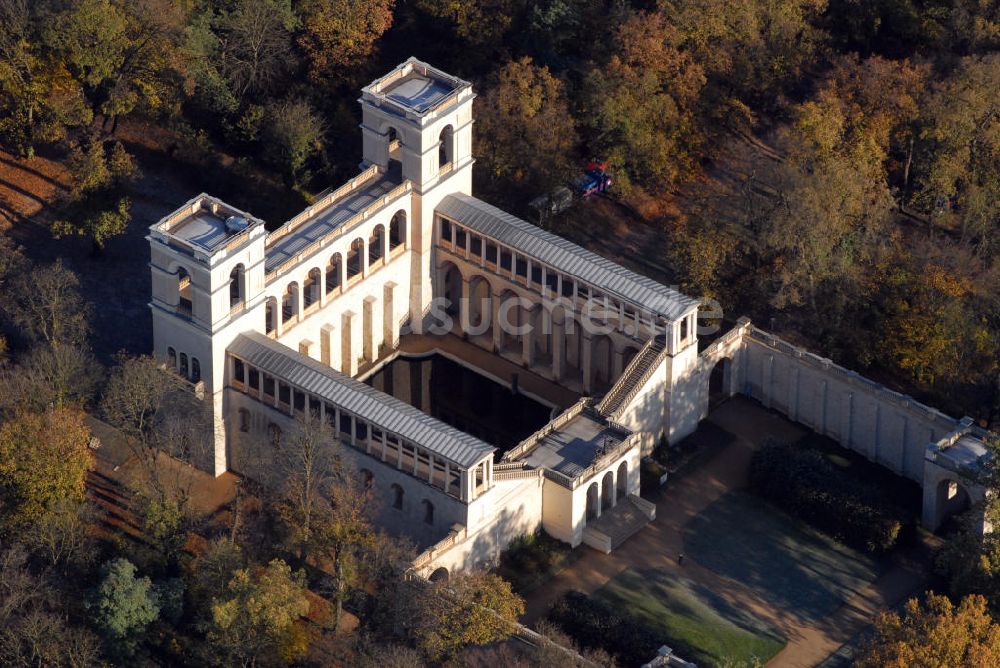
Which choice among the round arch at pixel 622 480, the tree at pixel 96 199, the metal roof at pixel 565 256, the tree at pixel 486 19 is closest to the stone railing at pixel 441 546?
→ the round arch at pixel 622 480

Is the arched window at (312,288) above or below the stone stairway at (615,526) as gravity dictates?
above

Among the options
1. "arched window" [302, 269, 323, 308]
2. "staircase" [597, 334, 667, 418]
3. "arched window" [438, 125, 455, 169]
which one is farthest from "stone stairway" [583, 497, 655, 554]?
"arched window" [438, 125, 455, 169]

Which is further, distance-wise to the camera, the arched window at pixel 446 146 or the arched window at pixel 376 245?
the arched window at pixel 376 245

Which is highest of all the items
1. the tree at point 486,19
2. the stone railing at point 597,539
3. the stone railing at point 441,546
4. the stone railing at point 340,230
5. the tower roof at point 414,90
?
the tower roof at point 414,90

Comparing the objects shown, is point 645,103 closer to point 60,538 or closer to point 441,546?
point 441,546

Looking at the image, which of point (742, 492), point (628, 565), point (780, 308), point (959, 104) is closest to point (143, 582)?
point (628, 565)

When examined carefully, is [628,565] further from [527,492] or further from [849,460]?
[849,460]

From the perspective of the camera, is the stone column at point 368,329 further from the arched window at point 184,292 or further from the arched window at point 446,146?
the arched window at point 184,292
